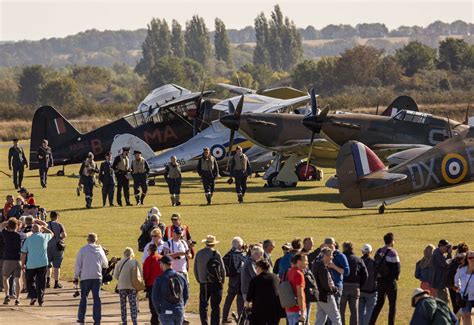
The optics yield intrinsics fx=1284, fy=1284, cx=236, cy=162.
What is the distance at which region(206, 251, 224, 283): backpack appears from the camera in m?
16.7

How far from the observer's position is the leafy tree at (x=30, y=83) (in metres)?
162

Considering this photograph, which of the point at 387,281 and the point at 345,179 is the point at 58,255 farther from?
the point at 345,179

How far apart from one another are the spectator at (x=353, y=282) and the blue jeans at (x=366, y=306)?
0.51ft

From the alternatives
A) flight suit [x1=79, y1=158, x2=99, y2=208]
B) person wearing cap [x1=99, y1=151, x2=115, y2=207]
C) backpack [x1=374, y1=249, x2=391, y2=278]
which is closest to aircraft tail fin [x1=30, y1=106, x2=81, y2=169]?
person wearing cap [x1=99, y1=151, x2=115, y2=207]

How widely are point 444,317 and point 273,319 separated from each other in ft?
9.61

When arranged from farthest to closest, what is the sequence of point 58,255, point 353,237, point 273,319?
point 353,237 → point 58,255 → point 273,319

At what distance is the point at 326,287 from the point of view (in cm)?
1551

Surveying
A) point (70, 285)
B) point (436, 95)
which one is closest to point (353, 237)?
point (70, 285)

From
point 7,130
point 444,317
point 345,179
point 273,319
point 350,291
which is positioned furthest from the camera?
point 7,130

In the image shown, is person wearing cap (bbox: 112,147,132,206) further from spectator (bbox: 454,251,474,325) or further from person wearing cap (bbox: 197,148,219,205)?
spectator (bbox: 454,251,474,325)

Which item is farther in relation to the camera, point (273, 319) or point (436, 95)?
point (436, 95)

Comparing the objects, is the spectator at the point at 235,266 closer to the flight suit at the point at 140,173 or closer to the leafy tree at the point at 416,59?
the flight suit at the point at 140,173

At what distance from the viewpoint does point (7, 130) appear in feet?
→ 259

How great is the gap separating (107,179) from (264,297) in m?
18.3
